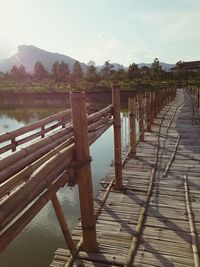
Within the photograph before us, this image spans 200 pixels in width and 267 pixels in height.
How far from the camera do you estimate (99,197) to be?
528cm

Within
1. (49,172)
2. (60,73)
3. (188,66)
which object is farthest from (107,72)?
(49,172)

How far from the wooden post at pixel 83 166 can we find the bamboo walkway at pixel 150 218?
0.78 feet

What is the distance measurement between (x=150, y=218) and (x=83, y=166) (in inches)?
65.9

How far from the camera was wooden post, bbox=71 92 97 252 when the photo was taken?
343cm

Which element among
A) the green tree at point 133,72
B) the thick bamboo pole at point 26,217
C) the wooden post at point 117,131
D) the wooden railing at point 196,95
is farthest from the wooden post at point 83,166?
the green tree at point 133,72

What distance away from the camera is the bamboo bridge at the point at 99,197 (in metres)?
2.48

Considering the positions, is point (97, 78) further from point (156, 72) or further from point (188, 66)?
point (188, 66)

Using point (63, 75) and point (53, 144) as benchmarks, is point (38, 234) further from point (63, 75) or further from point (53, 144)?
point (63, 75)

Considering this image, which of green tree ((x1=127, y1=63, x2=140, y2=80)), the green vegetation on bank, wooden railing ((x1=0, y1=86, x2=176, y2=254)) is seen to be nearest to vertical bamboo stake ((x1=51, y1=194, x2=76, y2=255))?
wooden railing ((x1=0, y1=86, x2=176, y2=254))

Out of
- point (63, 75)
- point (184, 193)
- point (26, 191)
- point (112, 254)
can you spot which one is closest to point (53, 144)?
point (26, 191)

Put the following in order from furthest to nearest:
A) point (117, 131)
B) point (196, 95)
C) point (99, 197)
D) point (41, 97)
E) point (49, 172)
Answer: point (41, 97) < point (196, 95) < point (117, 131) < point (99, 197) < point (49, 172)

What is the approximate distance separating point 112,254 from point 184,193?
7.39 ft

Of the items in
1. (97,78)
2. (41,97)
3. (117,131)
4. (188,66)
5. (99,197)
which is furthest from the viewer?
(188,66)

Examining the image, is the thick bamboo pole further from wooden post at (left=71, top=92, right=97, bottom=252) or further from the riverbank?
the riverbank
